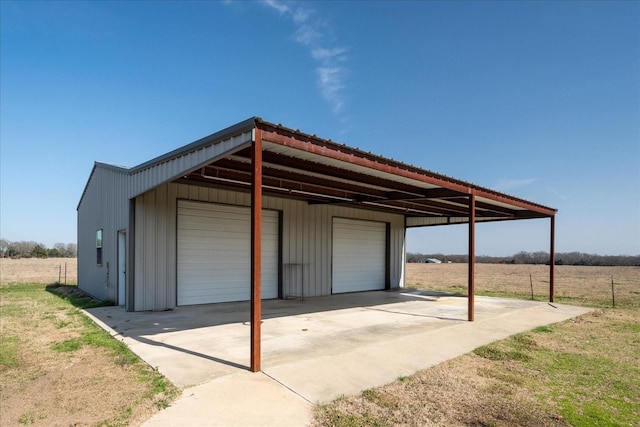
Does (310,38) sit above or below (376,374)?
above

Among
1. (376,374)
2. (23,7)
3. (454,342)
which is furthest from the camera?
(23,7)

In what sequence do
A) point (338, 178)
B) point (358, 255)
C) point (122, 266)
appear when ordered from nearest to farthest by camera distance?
point (338, 178) → point (122, 266) → point (358, 255)

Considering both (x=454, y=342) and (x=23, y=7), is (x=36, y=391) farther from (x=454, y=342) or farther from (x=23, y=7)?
(x=23, y=7)

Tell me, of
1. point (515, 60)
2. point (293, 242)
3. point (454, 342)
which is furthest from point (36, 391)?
point (515, 60)

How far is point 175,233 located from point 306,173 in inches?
155

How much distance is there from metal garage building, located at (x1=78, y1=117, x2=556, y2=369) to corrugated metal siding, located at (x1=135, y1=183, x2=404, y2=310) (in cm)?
3

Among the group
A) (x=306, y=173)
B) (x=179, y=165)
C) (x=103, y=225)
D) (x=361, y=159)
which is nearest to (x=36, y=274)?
(x=103, y=225)

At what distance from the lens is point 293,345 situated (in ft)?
19.1

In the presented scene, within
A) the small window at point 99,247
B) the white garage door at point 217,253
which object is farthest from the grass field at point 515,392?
the small window at point 99,247

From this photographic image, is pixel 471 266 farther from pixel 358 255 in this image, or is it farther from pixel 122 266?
pixel 122 266

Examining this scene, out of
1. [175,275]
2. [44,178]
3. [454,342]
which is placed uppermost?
[44,178]

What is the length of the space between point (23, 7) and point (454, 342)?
12125mm

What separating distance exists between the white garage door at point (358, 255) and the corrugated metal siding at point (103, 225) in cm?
704

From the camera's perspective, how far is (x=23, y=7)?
8.86m
